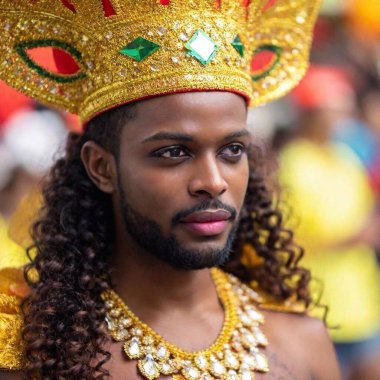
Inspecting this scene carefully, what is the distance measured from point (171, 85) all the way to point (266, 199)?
888 mm

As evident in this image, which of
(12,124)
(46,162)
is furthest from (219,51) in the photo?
(12,124)

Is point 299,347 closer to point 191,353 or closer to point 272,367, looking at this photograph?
point 272,367

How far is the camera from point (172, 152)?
109 inches

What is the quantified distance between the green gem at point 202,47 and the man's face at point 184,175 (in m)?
0.12

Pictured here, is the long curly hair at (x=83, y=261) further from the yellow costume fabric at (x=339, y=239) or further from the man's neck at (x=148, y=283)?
the yellow costume fabric at (x=339, y=239)

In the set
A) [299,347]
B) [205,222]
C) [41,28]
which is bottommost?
[299,347]

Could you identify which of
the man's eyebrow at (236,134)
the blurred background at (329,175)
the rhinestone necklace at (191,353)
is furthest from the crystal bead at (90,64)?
the blurred background at (329,175)

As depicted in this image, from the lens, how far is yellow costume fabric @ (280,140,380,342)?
5.43 meters

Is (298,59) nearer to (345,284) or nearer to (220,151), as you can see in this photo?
(220,151)

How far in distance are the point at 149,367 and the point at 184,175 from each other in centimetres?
59

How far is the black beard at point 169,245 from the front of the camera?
280 centimetres

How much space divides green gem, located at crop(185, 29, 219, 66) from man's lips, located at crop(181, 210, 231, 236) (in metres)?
0.47

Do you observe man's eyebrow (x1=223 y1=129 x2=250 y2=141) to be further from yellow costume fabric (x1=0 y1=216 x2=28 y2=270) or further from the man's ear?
yellow costume fabric (x1=0 y1=216 x2=28 y2=270)

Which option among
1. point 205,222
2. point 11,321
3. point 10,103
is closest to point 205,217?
point 205,222
